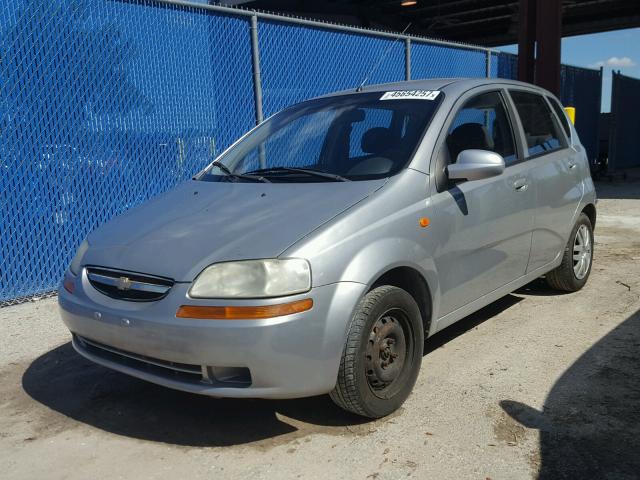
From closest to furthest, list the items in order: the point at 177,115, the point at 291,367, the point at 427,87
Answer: the point at 291,367
the point at 427,87
the point at 177,115

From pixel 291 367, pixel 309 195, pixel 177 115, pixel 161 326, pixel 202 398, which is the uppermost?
pixel 177 115

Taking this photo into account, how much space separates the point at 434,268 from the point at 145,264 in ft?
5.02

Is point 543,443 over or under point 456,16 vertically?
under

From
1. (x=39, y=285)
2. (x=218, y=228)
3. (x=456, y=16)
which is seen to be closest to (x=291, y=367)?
(x=218, y=228)

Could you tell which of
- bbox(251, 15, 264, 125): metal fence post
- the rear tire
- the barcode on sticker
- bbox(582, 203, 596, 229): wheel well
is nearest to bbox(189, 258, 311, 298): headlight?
the barcode on sticker

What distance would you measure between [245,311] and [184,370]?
1.44 feet

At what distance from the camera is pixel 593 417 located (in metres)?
3.03

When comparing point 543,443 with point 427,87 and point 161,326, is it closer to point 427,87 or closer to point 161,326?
point 161,326

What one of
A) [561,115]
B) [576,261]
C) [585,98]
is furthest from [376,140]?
[585,98]

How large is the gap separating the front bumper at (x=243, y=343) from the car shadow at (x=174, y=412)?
410 millimetres

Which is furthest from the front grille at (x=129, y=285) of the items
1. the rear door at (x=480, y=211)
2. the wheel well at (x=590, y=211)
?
the wheel well at (x=590, y=211)

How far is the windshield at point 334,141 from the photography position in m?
Result: 3.46

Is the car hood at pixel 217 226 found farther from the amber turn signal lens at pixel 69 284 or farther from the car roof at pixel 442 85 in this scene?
the car roof at pixel 442 85

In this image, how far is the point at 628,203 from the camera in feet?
35.3
